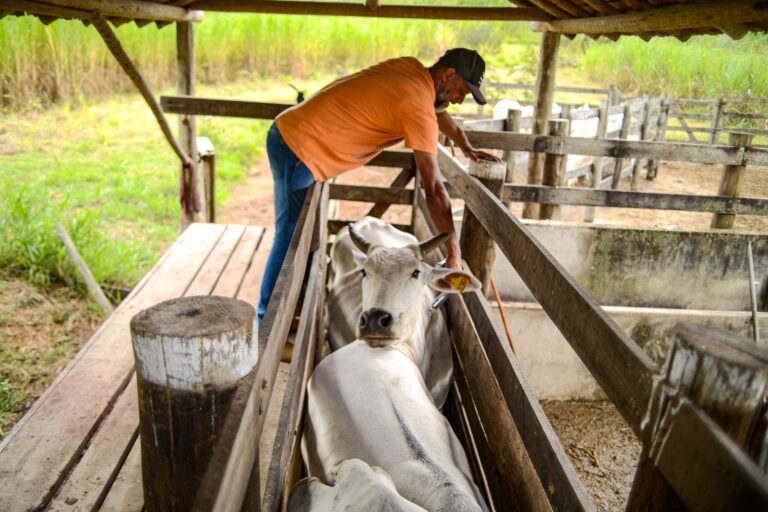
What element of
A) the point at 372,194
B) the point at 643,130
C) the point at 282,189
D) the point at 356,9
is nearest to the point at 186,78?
the point at 356,9

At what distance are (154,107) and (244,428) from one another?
4.98 metres

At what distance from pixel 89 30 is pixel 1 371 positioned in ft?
32.0

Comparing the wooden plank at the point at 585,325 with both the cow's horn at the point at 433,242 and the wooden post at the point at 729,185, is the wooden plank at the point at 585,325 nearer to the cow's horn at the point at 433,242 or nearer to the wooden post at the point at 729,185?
the cow's horn at the point at 433,242

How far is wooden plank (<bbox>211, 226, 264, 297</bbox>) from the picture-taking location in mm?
4566

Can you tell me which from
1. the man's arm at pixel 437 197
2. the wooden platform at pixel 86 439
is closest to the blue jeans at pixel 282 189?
the wooden platform at pixel 86 439

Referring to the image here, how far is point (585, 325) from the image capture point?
1.53 m

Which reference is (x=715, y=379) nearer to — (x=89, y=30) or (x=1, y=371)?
(x=1, y=371)

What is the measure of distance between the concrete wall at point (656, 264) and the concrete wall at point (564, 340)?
0.76 meters

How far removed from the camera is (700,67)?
632 centimetres

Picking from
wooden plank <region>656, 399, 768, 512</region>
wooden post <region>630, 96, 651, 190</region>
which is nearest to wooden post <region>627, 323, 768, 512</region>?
wooden plank <region>656, 399, 768, 512</region>

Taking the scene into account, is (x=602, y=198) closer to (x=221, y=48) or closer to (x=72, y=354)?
(x=72, y=354)

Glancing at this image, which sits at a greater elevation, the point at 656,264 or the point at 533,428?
the point at 533,428

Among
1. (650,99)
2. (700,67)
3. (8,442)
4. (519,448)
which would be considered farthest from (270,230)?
(650,99)

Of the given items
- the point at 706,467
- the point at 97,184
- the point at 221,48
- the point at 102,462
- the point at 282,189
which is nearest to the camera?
the point at 706,467
